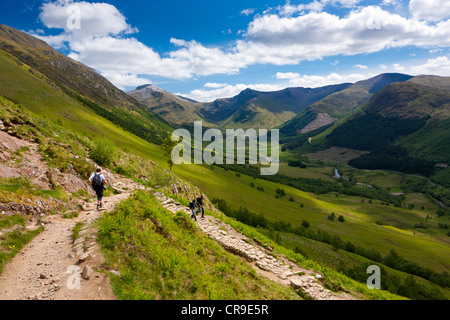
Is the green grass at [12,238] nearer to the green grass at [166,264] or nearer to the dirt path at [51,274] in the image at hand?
the dirt path at [51,274]

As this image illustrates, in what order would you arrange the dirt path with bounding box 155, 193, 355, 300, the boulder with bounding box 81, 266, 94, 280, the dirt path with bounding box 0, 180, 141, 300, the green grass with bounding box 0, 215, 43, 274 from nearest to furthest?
the dirt path with bounding box 0, 180, 141, 300, the boulder with bounding box 81, 266, 94, 280, the green grass with bounding box 0, 215, 43, 274, the dirt path with bounding box 155, 193, 355, 300

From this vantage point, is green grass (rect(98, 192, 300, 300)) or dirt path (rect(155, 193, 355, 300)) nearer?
green grass (rect(98, 192, 300, 300))

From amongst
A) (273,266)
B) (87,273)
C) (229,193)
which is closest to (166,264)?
(87,273)

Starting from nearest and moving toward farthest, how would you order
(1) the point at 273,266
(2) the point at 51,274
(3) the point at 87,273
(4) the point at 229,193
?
(3) the point at 87,273, (2) the point at 51,274, (1) the point at 273,266, (4) the point at 229,193

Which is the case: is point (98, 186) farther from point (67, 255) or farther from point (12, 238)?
point (67, 255)

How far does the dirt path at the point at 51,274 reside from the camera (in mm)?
9828

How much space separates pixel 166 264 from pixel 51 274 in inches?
231

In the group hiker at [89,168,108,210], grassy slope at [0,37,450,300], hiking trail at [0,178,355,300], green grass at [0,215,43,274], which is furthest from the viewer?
grassy slope at [0,37,450,300]

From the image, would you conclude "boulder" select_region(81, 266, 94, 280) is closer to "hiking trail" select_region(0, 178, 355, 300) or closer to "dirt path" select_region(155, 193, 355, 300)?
"hiking trail" select_region(0, 178, 355, 300)

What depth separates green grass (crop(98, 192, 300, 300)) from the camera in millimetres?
11172

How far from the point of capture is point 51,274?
1116 cm

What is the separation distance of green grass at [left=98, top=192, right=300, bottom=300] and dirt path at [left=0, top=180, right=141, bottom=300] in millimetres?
843

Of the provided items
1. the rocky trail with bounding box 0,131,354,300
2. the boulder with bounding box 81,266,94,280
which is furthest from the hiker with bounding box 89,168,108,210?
the boulder with bounding box 81,266,94,280

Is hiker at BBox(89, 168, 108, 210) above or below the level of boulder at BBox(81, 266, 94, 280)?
above
